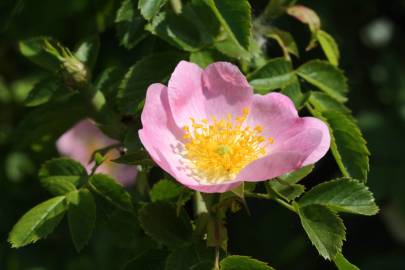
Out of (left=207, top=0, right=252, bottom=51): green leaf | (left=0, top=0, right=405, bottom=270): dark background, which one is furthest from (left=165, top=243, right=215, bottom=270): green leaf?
(left=0, top=0, right=405, bottom=270): dark background

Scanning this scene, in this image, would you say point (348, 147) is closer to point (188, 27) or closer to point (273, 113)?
point (273, 113)

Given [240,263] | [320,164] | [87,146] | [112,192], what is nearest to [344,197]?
[240,263]

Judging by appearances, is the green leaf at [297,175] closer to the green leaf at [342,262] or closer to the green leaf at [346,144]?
the green leaf at [346,144]

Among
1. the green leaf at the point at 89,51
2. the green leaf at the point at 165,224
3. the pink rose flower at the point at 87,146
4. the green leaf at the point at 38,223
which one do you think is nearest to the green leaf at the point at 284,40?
the green leaf at the point at 89,51

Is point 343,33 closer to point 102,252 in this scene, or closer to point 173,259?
point 102,252

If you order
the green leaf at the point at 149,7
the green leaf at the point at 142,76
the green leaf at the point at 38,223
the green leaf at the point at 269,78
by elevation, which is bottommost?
the green leaf at the point at 38,223

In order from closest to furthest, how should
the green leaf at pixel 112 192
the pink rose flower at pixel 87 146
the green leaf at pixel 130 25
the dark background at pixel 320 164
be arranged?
the green leaf at pixel 112 192 → the green leaf at pixel 130 25 → the dark background at pixel 320 164 → the pink rose flower at pixel 87 146
